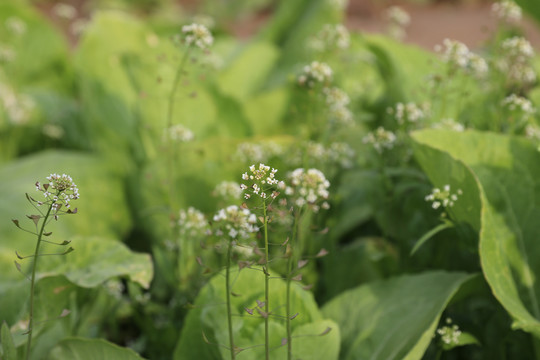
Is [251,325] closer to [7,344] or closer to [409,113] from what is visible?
[7,344]

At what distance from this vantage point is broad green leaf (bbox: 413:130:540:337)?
1207mm

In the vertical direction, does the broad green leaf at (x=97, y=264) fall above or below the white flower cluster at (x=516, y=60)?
below

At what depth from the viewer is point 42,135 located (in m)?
2.29

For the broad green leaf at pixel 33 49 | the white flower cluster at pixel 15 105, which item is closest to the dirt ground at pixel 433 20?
the broad green leaf at pixel 33 49

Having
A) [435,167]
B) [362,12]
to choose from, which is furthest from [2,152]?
[362,12]

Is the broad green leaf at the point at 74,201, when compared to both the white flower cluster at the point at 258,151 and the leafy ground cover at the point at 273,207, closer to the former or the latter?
the leafy ground cover at the point at 273,207

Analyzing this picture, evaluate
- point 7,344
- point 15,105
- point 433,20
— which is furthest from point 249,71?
point 433,20

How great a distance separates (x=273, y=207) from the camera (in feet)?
3.18

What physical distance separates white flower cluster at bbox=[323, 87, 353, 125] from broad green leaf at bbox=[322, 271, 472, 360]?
0.45 metres

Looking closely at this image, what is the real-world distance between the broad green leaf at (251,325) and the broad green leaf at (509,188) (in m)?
0.34

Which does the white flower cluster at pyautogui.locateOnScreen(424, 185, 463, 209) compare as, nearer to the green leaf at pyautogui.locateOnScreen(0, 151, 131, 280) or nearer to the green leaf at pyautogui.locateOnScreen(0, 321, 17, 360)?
the green leaf at pyautogui.locateOnScreen(0, 321, 17, 360)

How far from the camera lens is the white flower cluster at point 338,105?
1485 millimetres

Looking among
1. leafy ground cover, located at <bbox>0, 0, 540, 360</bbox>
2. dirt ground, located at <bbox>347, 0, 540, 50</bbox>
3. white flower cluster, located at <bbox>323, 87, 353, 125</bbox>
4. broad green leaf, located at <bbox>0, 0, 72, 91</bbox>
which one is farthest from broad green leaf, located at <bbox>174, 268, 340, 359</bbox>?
dirt ground, located at <bbox>347, 0, 540, 50</bbox>

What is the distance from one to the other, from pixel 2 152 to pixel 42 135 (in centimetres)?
18
